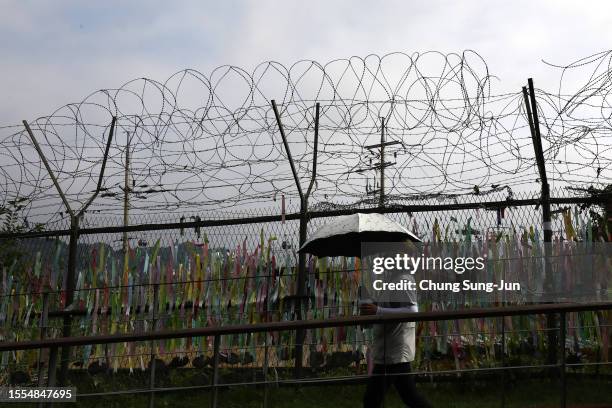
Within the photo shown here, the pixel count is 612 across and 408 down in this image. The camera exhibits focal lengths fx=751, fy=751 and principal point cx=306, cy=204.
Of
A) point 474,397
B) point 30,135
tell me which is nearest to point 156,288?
point 30,135

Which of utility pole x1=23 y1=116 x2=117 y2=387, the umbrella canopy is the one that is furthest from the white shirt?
utility pole x1=23 y1=116 x2=117 y2=387

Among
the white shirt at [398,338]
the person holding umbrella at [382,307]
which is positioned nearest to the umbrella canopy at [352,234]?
the person holding umbrella at [382,307]

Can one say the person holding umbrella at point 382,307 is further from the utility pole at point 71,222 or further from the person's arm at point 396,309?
the utility pole at point 71,222

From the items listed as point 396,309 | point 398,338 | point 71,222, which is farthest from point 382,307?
point 71,222

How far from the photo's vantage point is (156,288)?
6355mm

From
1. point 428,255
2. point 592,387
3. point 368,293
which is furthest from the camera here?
point 428,255

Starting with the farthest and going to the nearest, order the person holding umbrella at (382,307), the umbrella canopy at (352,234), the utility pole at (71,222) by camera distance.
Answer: the utility pole at (71,222) → the umbrella canopy at (352,234) → the person holding umbrella at (382,307)

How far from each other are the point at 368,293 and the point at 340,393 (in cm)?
75

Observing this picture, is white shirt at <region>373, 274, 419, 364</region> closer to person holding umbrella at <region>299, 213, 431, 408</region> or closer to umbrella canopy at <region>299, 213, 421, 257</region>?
person holding umbrella at <region>299, 213, 431, 408</region>

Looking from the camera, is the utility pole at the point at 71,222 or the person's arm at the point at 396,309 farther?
the utility pole at the point at 71,222

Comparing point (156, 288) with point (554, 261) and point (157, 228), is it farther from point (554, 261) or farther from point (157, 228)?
point (554, 261)

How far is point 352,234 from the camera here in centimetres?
528

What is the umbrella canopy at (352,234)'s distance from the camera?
5.15 metres

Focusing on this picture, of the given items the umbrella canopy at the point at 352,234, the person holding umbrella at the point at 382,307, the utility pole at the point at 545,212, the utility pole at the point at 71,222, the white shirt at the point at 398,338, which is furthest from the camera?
the utility pole at the point at 71,222
